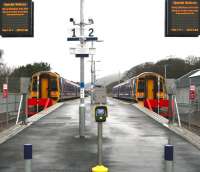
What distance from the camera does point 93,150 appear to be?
13.7 meters

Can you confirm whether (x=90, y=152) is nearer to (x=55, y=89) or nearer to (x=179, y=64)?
(x=55, y=89)

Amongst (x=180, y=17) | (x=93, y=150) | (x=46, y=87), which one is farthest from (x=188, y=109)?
(x=180, y=17)

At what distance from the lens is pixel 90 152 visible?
13352 millimetres

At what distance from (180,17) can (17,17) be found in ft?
15.1

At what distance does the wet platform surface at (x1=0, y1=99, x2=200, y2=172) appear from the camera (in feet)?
37.1

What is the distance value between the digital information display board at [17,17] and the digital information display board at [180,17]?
3969 mm

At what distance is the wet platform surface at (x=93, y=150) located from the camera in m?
11.3

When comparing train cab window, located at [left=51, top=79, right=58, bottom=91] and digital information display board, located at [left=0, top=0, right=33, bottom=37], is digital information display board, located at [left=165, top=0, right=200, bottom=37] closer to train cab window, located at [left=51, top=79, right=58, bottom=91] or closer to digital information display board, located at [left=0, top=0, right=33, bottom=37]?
digital information display board, located at [left=0, top=0, right=33, bottom=37]

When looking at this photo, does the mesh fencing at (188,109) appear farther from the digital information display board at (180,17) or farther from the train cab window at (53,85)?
the digital information display board at (180,17)

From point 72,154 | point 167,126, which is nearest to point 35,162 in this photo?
point 72,154

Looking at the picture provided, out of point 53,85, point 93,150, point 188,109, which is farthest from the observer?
point 53,85

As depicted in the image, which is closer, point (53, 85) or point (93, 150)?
point (93, 150)

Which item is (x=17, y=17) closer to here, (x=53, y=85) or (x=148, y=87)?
(x=53, y=85)

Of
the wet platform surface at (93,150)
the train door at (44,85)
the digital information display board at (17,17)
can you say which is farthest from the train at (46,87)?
the digital information display board at (17,17)
